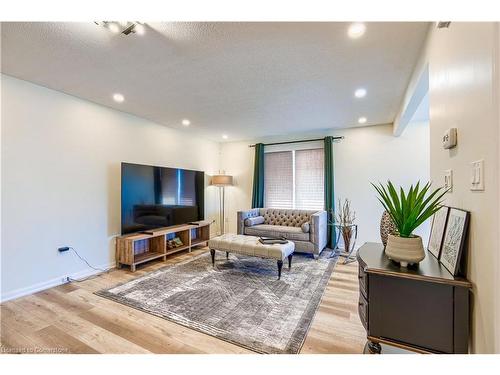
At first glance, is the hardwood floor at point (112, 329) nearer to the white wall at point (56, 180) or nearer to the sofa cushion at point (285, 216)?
the white wall at point (56, 180)

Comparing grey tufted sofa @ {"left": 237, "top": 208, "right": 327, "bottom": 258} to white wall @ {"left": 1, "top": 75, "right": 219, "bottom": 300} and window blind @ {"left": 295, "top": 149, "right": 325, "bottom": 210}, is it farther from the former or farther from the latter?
white wall @ {"left": 1, "top": 75, "right": 219, "bottom": 300}

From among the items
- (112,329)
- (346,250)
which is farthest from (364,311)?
(346,250)

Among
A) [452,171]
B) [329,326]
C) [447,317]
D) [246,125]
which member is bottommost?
[329,326]

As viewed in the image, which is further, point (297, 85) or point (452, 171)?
point (297, 85)

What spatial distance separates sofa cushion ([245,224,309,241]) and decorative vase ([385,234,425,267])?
271 centimetres

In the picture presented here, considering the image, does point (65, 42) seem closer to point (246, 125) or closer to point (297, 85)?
point (297, 85)

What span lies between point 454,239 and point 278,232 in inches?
120

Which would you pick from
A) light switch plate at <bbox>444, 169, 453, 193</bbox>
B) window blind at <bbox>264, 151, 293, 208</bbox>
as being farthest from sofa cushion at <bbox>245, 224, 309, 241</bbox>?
light switch plate at <bbox>444, 169, 453, 193</bbox>

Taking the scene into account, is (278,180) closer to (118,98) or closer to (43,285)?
(118,98)

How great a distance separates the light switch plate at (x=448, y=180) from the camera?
4.18 feet

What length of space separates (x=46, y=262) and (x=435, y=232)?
3.94 m

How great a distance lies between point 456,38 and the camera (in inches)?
46.3

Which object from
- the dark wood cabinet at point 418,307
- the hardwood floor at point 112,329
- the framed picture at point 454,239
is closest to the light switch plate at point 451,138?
the framed picture at point 454,239
